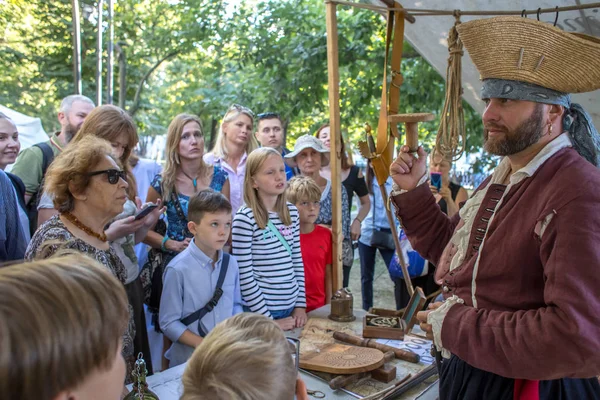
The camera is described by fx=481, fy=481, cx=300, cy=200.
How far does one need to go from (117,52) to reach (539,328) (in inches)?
402

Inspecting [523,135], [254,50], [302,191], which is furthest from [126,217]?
[254,50]

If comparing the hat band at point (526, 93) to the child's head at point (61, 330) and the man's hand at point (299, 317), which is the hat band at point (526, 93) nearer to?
the child's head at point (61, 330)

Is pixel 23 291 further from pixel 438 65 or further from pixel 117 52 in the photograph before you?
pixel 117 52

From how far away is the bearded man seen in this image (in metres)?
1.29

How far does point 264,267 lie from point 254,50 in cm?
403

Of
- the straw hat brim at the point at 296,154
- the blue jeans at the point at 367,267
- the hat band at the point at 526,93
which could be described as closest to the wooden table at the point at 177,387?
the hat band at the point at 526,93

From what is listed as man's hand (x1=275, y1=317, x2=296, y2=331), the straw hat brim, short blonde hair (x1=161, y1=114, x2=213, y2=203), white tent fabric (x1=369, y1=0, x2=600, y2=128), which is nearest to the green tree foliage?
the straw hat brim

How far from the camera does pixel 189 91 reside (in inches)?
432

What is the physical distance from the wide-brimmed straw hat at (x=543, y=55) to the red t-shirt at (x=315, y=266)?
2.03 metres

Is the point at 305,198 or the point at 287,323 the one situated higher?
the point at 305,198

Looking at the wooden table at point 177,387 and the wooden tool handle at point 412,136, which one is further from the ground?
the wooden tool handle at point 412,136

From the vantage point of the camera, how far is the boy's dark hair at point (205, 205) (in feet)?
8.75

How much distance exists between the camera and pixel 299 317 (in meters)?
2.85

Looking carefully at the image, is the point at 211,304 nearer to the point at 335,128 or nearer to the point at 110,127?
the point at 110,127
